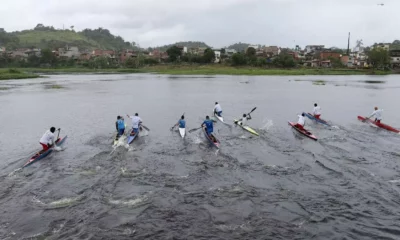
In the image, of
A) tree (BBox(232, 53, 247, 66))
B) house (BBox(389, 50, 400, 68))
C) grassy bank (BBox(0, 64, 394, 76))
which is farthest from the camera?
house (BBox(389, 50, 400, 68))

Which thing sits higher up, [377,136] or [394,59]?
[394,59]

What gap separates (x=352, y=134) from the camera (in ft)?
86.0

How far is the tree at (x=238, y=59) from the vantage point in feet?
365

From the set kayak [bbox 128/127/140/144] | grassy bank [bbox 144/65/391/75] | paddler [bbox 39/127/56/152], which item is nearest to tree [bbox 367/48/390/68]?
grassy bank [bbox 144/65/391/75]

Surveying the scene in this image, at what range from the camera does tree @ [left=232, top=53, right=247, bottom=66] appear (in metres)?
111

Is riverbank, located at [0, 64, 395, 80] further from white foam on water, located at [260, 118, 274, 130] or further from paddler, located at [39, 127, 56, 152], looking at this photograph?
paddler, located at [39, 127, 56, 152]

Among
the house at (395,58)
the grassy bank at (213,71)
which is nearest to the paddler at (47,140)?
the grassy bank at (213,71)

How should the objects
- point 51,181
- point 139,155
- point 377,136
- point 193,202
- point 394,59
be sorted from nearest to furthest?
point 193,202 → point 51,181 → point 139,155 → point 377,136 → point 394,59

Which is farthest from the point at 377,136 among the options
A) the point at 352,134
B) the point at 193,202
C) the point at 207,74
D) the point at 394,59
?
the point at 394,59

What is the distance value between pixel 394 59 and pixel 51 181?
135 meters

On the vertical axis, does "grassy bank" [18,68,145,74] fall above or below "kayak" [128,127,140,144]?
above

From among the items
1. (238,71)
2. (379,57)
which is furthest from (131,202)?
(379,57)

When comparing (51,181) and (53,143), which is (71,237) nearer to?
(51,181)

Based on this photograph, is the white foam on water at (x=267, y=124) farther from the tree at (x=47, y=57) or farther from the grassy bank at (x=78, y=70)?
the tree at (x=47, y=57)
